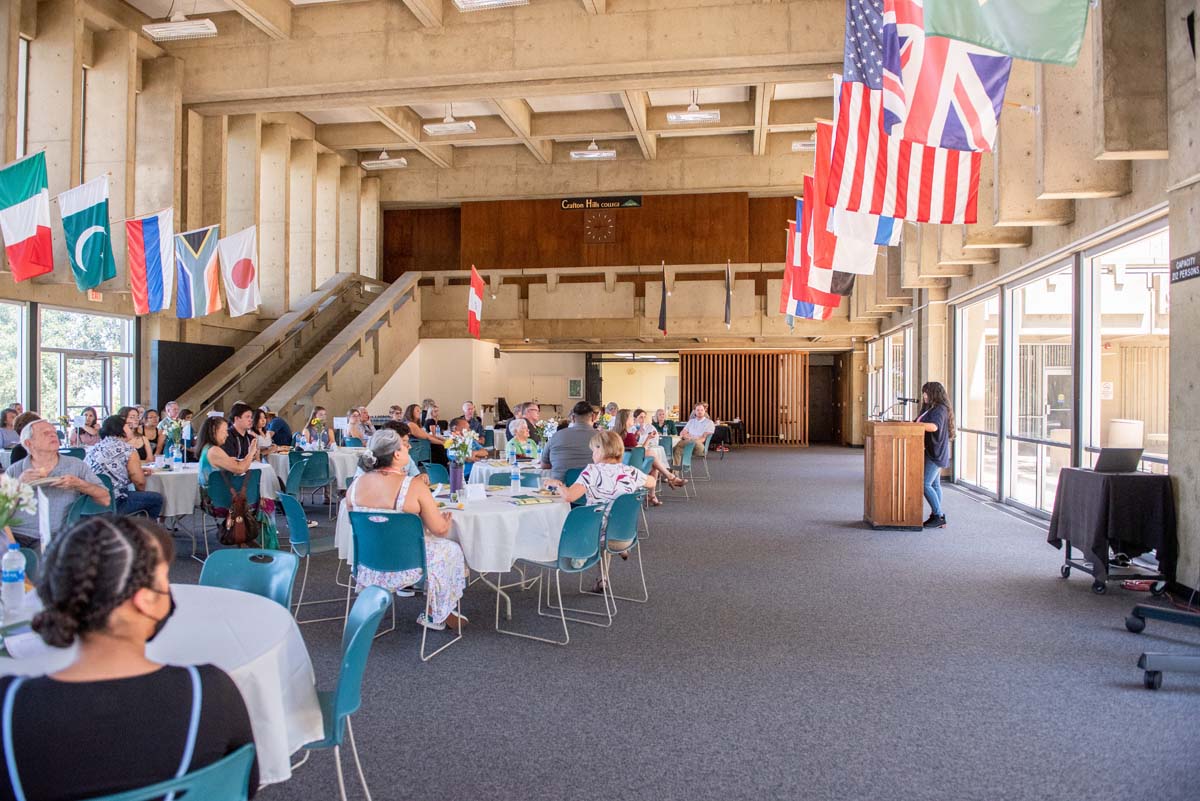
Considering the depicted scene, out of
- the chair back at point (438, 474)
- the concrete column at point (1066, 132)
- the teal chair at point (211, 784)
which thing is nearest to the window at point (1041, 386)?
the concrete column at point (1066, 132)

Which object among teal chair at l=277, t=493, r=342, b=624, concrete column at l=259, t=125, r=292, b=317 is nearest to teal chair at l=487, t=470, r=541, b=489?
teal chair at l=277, t=493, r=342, b=624

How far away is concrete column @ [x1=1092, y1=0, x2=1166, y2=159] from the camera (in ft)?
19.0

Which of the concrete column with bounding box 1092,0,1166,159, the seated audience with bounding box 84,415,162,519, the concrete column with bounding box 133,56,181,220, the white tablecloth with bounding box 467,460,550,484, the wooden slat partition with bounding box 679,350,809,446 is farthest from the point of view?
the wooden slat partition with bounding box 679,350,809,446

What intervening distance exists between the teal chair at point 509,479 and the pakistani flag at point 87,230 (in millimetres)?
7259

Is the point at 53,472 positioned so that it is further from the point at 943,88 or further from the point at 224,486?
the point at 943,88

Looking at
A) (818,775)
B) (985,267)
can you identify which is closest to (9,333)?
(818,775)

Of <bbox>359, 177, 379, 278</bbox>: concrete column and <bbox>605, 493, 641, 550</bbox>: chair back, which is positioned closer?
<bbox>605, 493, 641, 550</bbox>: chair back

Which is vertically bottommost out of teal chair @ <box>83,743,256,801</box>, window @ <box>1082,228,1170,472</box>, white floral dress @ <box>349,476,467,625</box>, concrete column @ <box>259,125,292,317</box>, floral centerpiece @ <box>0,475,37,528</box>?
white floral dress @ <box>349,476,467,625</box>

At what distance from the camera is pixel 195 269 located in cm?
1230

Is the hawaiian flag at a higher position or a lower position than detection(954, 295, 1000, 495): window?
higher

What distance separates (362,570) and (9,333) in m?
10.8

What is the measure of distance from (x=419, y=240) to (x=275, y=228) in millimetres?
4687

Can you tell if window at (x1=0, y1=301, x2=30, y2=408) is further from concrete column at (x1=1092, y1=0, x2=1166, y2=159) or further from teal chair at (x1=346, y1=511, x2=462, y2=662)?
concrete column at (x1=1092, y1=0, x2=1166, y2=159)

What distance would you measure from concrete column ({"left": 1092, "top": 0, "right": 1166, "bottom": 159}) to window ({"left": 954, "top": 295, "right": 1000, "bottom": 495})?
6.12 metres
